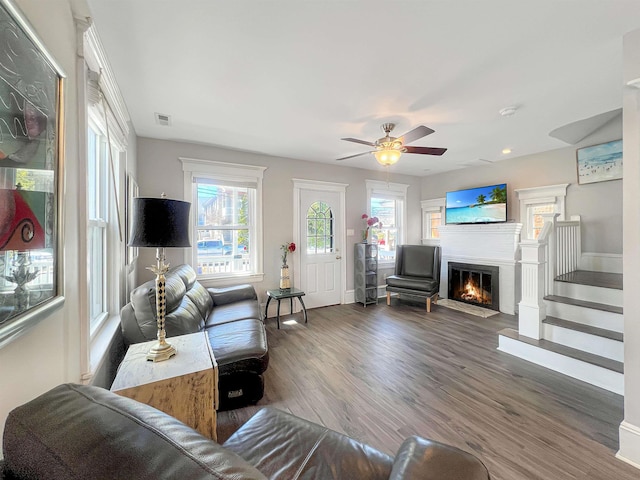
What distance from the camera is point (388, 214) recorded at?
5566mm

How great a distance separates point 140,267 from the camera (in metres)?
3.21

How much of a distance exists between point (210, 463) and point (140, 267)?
3391 mm

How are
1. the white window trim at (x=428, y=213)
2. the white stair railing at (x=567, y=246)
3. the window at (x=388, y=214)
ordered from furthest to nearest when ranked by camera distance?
the white window trim at (x=428, y=213)
the window at (x=388, y=214)
the white stair railing at (x=567, y=246)

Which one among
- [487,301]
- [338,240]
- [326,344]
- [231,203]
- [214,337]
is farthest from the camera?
[338,240]

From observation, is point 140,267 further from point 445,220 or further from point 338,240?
point 445,220

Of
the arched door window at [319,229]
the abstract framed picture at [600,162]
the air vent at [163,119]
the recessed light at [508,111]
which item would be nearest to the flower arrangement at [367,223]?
the arched door window at [319,229]

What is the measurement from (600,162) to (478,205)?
1586 mm

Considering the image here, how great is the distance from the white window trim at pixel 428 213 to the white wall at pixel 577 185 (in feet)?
2.77

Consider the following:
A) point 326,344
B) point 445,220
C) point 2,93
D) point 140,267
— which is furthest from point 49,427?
point 445,220

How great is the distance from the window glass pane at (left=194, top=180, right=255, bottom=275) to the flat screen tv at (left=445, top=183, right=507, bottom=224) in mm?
3803

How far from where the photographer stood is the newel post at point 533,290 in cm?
271

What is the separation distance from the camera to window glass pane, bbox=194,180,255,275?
371 centimetres

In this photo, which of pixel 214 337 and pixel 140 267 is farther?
pixel 140 267

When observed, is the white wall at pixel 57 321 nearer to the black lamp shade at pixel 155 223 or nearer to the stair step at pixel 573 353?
the black lamp shade at pixel 155 223
